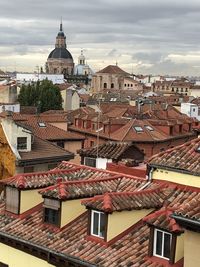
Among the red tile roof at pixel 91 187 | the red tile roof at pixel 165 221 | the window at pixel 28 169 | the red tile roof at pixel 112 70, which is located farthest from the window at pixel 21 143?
the red tile roof at pixel 112 70

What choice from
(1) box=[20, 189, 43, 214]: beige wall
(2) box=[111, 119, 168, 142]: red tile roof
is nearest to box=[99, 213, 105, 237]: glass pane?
(1) box=[20, 189, 43, 214]: beige wall

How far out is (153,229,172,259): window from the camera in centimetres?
1349

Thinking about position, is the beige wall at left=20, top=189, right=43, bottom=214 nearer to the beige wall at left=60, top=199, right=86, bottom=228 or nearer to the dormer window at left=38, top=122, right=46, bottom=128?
the beige wall at left=60, top=199, right=86, bottom=228

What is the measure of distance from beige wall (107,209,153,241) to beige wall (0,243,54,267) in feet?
7.44

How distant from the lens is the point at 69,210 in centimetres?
1686

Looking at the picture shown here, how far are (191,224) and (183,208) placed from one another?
2.13 ft

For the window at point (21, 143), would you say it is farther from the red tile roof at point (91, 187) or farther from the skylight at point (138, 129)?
the skylight at point (138, 129)

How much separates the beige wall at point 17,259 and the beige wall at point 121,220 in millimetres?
2266

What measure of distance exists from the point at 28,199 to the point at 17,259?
2100 millimetres

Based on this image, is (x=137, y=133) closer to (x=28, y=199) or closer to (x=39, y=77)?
(x=28, y=199)

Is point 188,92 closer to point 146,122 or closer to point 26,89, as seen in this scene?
point 26,89

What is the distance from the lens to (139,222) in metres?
15.7

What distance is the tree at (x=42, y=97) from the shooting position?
94312 mm

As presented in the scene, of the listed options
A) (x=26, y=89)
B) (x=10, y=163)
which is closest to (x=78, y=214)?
(x=10, y=163)
